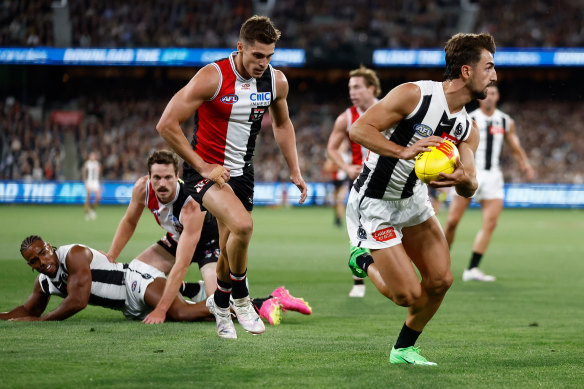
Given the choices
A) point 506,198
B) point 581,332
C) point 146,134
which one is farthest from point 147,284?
point 146,134

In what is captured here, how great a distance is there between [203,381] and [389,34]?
32.5 meters

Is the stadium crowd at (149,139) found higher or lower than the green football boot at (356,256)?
lower

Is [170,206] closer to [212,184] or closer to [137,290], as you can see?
[137,290]

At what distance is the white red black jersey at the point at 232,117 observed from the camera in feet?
18.9

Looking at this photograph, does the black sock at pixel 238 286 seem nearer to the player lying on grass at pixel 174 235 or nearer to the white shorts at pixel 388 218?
the player lying on grass at pixel 174 235

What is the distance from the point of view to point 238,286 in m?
6.09

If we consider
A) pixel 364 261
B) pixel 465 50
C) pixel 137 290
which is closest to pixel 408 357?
pixel 364 261

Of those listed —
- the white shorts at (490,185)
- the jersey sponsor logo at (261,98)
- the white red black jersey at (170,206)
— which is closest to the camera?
the jersey sponsor logo at (261,98)

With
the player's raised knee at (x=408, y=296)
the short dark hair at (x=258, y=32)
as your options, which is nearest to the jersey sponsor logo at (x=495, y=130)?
the short dark hair at (x=258, y=32)

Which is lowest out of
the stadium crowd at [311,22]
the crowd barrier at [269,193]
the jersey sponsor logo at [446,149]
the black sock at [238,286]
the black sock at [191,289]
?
the crowd barrier at [269,193]

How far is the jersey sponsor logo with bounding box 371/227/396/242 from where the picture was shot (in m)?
5.15

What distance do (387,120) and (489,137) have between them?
21.6 ft

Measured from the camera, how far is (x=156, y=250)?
25.3 ft

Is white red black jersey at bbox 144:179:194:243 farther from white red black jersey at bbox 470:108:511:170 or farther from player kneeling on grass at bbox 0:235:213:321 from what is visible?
white red black jersey at bbox 470:108:511:170
